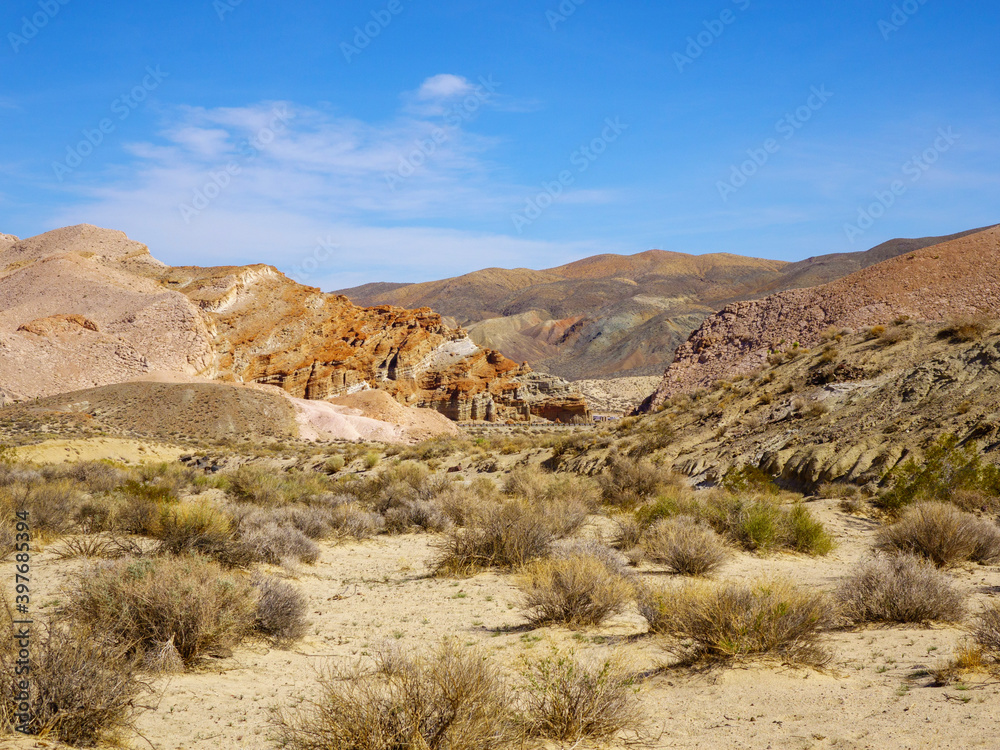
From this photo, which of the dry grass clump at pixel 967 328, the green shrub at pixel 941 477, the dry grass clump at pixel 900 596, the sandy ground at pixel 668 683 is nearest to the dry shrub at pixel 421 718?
the sandy ground at pixel 668 683

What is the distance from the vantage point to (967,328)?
1695 cm

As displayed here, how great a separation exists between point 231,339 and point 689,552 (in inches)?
1924

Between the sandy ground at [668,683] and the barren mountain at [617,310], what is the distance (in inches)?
3685

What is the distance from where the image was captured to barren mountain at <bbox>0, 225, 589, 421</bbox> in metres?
43.9

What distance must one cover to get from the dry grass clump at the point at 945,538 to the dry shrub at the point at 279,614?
274 inches

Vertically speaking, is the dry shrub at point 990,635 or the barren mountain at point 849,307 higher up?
the barren mountain at point 849,307

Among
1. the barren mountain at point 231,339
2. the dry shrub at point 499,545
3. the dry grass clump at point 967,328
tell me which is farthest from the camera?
the barren mountain at point 231,339

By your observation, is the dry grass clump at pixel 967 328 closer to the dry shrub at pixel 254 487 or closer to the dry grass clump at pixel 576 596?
the dry grass clump at pixel 576 596

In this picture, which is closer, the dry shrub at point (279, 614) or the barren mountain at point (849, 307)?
the dry shrub at point (279, 614)

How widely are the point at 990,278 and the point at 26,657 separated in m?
30.9

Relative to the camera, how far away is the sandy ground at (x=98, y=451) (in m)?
22.7

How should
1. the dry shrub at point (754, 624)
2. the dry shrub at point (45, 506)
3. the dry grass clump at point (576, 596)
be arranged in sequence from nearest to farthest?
the dry shrub at point (754, 624)
the dry grass clump at point (576, 596)
the dry shrub at point (45, 506)

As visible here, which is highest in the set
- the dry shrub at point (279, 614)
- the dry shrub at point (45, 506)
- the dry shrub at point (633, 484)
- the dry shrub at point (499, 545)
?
the dry shrub at point (45, 506)

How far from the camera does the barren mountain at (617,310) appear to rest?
398ft
